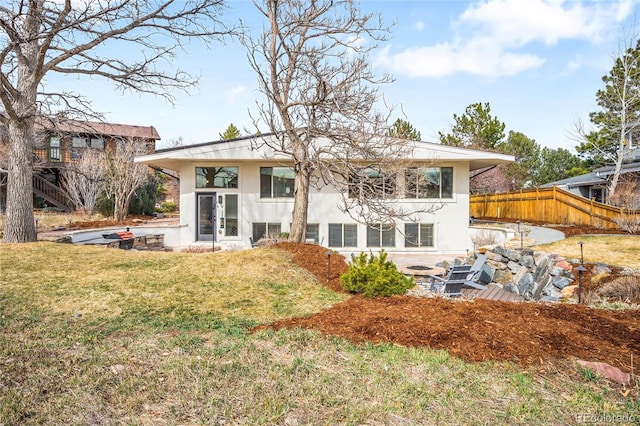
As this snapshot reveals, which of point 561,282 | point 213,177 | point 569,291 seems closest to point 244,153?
point 213,177

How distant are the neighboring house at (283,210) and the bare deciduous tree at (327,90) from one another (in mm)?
4181

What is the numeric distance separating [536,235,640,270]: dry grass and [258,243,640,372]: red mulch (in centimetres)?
689

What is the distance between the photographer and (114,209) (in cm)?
2111

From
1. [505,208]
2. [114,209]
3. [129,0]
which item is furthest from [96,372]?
[505,208]

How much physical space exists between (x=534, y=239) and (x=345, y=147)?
8599 millimetres

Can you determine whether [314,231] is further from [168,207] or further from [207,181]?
[168,207]

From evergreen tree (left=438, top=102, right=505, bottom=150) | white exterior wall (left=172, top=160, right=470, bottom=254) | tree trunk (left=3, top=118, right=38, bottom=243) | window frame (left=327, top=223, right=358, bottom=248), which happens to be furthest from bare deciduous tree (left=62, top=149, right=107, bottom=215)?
evergreen tree (left=438, top=102, right=505, bottom=150)

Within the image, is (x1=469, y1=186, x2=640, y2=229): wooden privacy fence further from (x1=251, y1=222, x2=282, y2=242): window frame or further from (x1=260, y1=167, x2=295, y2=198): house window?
(x1=251, y1=222, x2=282, y2=242): window frame

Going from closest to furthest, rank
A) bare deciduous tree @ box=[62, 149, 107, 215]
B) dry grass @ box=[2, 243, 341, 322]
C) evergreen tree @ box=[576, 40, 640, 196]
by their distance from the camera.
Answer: dry grass @ box=[2, 243, 341, 322], bare deciduous tree @ box=[62, 149, 107, 215], evergreen tree @ box=[576, 40, 640, 196]

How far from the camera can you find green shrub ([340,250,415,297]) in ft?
20.7

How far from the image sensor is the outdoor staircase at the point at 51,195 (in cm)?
2519

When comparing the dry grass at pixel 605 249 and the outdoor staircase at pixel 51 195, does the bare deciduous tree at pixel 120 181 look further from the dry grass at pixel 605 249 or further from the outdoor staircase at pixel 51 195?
the dry grass at pixel 605 249

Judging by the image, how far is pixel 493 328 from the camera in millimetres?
4113

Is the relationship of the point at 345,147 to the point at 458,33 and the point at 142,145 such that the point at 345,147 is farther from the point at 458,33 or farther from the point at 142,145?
the point at 142,145
